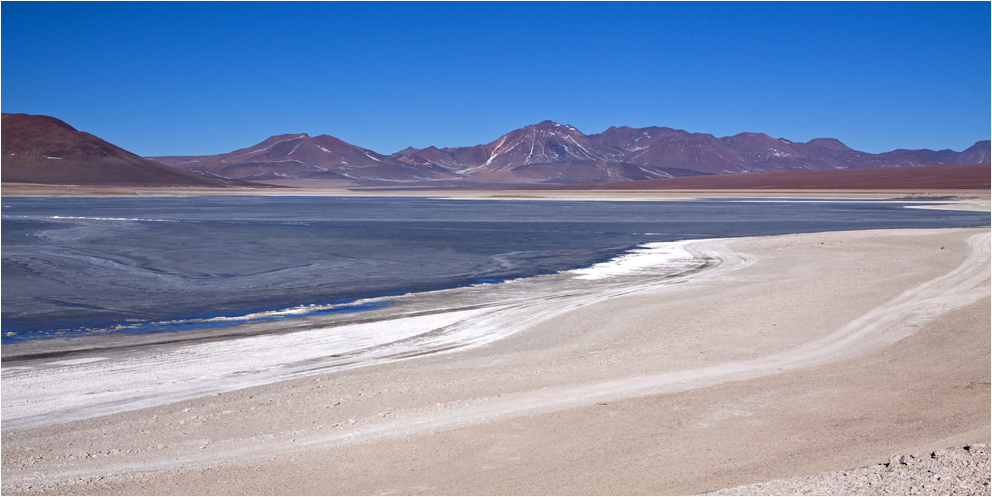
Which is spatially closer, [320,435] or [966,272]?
[320,435]

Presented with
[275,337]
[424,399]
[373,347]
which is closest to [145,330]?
[275,337]

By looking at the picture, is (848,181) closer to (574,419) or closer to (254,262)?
(254,262)

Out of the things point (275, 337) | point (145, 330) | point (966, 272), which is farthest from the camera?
point (966, 272)

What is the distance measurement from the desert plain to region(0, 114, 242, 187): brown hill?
173874mm

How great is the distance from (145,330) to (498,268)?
8.15 m

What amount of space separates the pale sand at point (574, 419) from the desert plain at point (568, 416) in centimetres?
2

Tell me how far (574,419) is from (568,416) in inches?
3.6

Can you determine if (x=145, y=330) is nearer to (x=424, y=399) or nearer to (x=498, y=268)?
(x=424, y=399)

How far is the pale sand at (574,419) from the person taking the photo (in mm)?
5156

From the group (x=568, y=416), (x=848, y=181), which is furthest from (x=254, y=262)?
(x=848, y=181)

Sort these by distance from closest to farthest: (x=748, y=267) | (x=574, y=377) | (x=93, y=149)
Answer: (x=574, y=377), (x=748, y=267), (x=93, y=149)

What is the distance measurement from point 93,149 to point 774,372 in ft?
677

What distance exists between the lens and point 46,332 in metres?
10.3

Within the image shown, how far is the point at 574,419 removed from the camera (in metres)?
6.24
